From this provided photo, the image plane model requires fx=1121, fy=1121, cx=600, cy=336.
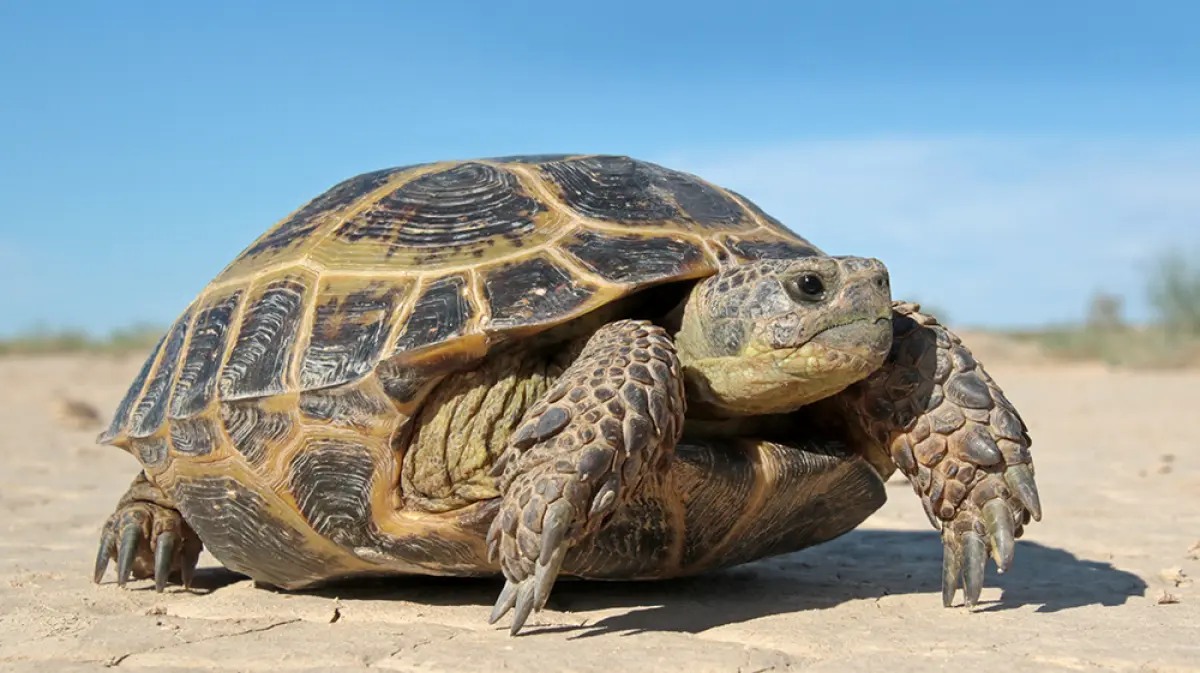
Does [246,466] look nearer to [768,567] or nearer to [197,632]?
[197,632]

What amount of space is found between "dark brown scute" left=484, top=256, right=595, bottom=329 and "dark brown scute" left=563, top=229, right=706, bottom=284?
86mm

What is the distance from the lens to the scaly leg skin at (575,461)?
255 centimetres

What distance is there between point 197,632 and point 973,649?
6.63 ft

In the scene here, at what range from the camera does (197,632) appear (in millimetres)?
3041

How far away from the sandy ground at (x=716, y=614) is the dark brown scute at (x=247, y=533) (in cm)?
11

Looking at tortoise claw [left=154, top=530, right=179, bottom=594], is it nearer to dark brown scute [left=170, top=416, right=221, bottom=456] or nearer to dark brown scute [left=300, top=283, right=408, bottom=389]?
dark brown scute [left=170, top=416, right=221, bottom=456]

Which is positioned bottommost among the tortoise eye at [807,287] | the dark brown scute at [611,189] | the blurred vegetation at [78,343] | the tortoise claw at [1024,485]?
the blurred vegetation at [78,343]

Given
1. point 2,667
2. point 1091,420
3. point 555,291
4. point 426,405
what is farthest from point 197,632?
point 1091,420

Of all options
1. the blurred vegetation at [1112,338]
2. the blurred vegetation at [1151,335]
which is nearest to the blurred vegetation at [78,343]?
the blurred vegetation at [1112,338]

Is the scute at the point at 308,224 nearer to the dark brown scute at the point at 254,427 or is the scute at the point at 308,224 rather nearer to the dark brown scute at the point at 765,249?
the dark brown scute at the point at 254,427

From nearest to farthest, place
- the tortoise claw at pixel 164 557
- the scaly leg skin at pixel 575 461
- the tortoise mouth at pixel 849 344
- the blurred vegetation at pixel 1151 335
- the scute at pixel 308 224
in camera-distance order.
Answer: the scaly leg skin at pixel 575 461, the tortoise mouth at pixel 849 344, the scute at pixel 308 224, the tortoise claw at pixel 164 557, the blurred vegetation at pixel 1151 335

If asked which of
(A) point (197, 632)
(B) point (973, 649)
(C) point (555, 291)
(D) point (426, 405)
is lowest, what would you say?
(A) point (197, 632)

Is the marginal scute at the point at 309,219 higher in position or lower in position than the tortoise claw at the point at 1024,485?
higher

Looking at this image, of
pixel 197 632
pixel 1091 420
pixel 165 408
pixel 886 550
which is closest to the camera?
pixel 197 632
